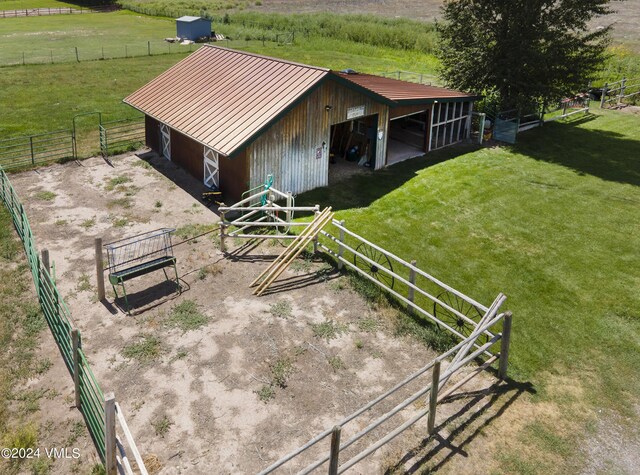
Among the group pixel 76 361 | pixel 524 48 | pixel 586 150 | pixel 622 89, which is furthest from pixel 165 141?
pixel 622 89

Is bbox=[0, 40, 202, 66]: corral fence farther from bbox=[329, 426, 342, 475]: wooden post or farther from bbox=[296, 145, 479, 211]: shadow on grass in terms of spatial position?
bbox=[329, 426, 342, 475]: wooden post

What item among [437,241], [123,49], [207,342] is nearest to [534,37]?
[437,241]

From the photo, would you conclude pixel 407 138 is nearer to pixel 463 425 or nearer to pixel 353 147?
pixel 353 147

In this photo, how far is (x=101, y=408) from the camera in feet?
33.6

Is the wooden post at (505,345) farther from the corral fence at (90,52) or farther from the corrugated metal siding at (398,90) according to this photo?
the corral fence at (90,52)

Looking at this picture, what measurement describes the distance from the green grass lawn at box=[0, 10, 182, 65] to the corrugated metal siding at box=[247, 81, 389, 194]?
3651 cm

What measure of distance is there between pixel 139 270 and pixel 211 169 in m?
7.81

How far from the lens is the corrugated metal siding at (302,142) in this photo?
67.6 ft

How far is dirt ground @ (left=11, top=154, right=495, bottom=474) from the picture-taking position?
1100 centimetres

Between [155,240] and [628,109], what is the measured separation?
34.3m

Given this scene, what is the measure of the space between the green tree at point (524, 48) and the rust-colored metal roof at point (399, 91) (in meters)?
3.26

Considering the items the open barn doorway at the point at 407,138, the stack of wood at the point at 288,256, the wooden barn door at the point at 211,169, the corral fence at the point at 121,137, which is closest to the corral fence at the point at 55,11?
the corral fence at the point at 121,137

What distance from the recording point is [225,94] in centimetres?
2256

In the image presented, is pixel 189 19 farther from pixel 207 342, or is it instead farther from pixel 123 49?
pixel 207 342
